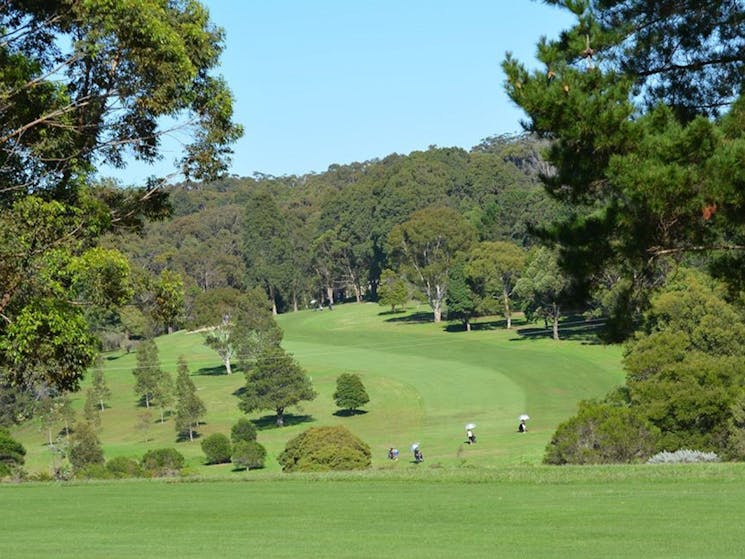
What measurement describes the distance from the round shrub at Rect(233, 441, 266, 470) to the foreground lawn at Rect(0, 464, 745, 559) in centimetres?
2371

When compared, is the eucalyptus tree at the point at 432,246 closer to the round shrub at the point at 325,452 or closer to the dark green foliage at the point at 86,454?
the dark green foliage at the point at 86,454

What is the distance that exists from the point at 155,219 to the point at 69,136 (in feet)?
11.8

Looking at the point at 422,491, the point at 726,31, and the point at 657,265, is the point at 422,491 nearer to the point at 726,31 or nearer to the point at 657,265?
the point at 657,265

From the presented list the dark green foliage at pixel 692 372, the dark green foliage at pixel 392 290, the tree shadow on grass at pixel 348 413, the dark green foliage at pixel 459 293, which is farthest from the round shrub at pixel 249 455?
the dark green foliage at pixel 392 290

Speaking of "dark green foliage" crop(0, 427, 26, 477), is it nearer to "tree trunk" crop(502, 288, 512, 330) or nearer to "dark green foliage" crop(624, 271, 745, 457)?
"dark green foliage" crop(624, 271, 745, 457)

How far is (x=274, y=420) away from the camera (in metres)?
60.7

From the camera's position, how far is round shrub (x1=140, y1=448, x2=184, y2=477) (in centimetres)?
3690

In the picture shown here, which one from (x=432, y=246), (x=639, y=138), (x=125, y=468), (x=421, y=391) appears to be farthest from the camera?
(x=432, y=246)

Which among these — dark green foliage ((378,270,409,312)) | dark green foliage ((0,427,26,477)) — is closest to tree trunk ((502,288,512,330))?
dark green foliage ((378,270,409,312))

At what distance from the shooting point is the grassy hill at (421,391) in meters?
48.6

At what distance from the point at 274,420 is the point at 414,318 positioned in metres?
42.9

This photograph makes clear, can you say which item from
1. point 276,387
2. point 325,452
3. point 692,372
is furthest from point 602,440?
point 276,387

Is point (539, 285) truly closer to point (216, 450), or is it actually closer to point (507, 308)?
point (507, 308)

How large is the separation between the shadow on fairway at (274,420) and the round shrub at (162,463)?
63.0 feet
